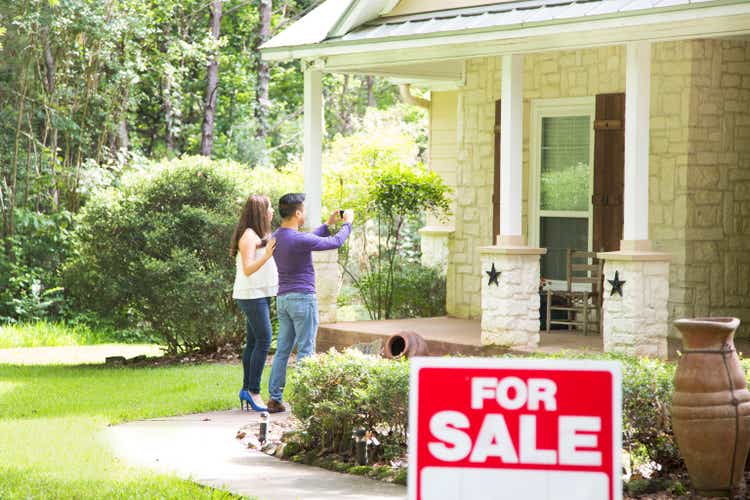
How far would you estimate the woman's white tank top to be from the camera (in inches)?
359

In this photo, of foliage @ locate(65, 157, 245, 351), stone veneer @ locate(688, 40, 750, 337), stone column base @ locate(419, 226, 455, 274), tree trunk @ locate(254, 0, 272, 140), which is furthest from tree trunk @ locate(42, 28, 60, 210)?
stone veneer @ locate(688, 40, 750, 337)

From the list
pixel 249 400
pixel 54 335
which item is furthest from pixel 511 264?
pixel 54 335

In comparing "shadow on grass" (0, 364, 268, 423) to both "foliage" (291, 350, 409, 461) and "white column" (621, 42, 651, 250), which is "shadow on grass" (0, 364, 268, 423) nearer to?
"foliage" (291, 350, 409, 461)

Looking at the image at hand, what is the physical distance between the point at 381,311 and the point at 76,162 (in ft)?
20.7

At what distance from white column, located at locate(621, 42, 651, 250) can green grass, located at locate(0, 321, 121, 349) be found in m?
9.26

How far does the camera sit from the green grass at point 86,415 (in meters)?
6.54

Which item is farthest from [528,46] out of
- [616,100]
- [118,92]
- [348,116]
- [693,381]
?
[348,116]

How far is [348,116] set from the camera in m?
31.8

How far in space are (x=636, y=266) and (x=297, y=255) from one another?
10.1 ft

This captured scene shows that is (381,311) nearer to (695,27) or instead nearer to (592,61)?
(592,61)

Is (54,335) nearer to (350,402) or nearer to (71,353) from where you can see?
(71,353)

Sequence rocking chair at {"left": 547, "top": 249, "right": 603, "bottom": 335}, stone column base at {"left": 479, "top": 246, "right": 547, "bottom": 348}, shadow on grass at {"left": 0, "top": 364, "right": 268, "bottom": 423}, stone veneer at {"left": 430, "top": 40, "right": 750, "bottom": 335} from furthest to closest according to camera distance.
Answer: rocking chair at {"left": 547, "top": 249, "right": 603, "bottom": 335} < stone veneer at {"left": 430, "top": 40, "right": 750, "bottom": 335} < stone column base at {"left": 479, "top": 246, "right": 547, "bottom": 348} < shadow on grass at {"left": 0, "top": 364, "right": 268, "bottom": 423}

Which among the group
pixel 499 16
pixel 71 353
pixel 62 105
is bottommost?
pixel 71 353

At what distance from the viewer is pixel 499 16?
1118 centimetres
